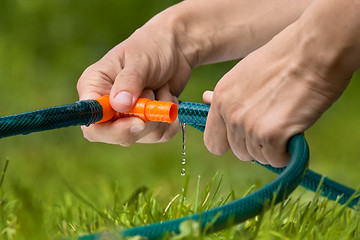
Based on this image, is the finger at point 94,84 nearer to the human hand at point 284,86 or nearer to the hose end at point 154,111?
the hose end at point 154,111

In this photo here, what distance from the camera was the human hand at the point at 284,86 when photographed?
108cm

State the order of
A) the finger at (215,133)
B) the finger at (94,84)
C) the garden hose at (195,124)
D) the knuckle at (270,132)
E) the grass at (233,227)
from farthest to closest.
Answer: the finger at (94,84) < the finger at (215,133) < the knuckle at (270,132) < the grass at (233,227) < the garden hose at (195,124)

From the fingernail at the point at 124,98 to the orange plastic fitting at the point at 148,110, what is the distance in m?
0.03

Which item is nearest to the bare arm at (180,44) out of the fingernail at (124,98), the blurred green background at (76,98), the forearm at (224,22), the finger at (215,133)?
the forearm at (224,22)

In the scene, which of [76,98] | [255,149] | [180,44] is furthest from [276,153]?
[76,98]

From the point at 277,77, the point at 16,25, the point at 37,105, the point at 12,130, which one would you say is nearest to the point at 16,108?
the point at 37,105

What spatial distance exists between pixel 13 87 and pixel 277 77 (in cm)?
296

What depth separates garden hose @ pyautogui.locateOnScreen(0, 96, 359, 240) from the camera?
2.83ft

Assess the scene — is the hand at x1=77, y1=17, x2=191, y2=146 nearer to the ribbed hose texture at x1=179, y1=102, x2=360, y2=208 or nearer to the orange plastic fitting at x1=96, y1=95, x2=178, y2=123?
the orange plastic fitting at x1=96, y1=95, x2=178, y2=123

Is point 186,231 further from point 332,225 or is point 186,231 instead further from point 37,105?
point 37,105

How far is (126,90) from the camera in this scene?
1.40 meters

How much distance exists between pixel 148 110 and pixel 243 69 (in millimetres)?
331

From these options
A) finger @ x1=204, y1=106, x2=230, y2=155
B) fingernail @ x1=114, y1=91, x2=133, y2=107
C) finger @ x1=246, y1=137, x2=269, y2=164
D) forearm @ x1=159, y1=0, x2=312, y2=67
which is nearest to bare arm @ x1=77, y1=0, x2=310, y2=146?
forearm @ x1=159, y1=0, x2=312, y2=67

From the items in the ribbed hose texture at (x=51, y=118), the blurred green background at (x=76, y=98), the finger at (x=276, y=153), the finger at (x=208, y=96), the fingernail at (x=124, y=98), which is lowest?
the blurred green background at (x=76, y=98)
